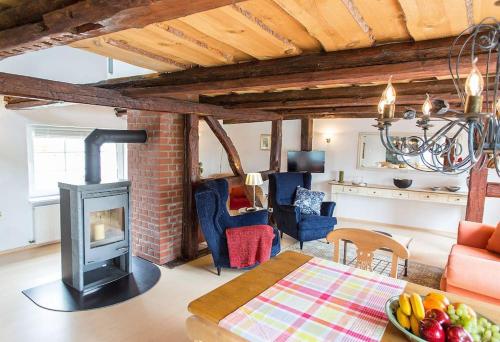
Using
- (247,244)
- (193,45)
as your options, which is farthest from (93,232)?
(193,45)

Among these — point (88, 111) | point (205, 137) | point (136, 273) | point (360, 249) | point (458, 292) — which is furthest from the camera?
point (205, 137)

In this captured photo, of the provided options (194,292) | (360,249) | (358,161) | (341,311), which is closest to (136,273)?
(194,292)

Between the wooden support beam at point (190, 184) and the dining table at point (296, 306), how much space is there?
7.02 ft

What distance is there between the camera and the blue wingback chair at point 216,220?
344 cm

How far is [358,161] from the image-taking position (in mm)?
5965

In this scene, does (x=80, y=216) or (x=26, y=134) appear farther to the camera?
(x=26, y=134)

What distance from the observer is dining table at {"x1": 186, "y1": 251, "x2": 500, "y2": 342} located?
1.30 meters

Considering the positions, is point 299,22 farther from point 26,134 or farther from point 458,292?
point 26,134

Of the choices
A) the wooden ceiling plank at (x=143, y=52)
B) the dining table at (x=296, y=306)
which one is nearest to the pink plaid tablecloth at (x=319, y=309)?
the dining table at (x=296, y=306)

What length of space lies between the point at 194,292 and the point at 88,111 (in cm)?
349

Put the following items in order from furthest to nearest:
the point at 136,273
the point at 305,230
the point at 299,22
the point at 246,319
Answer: the point at 305,230
the point at 136,273
the point at 299,22
the point at 246,319

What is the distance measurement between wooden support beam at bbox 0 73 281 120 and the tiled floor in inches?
71.8

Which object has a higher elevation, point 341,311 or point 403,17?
point 403,17

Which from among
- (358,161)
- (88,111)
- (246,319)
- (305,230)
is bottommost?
(305,230)
